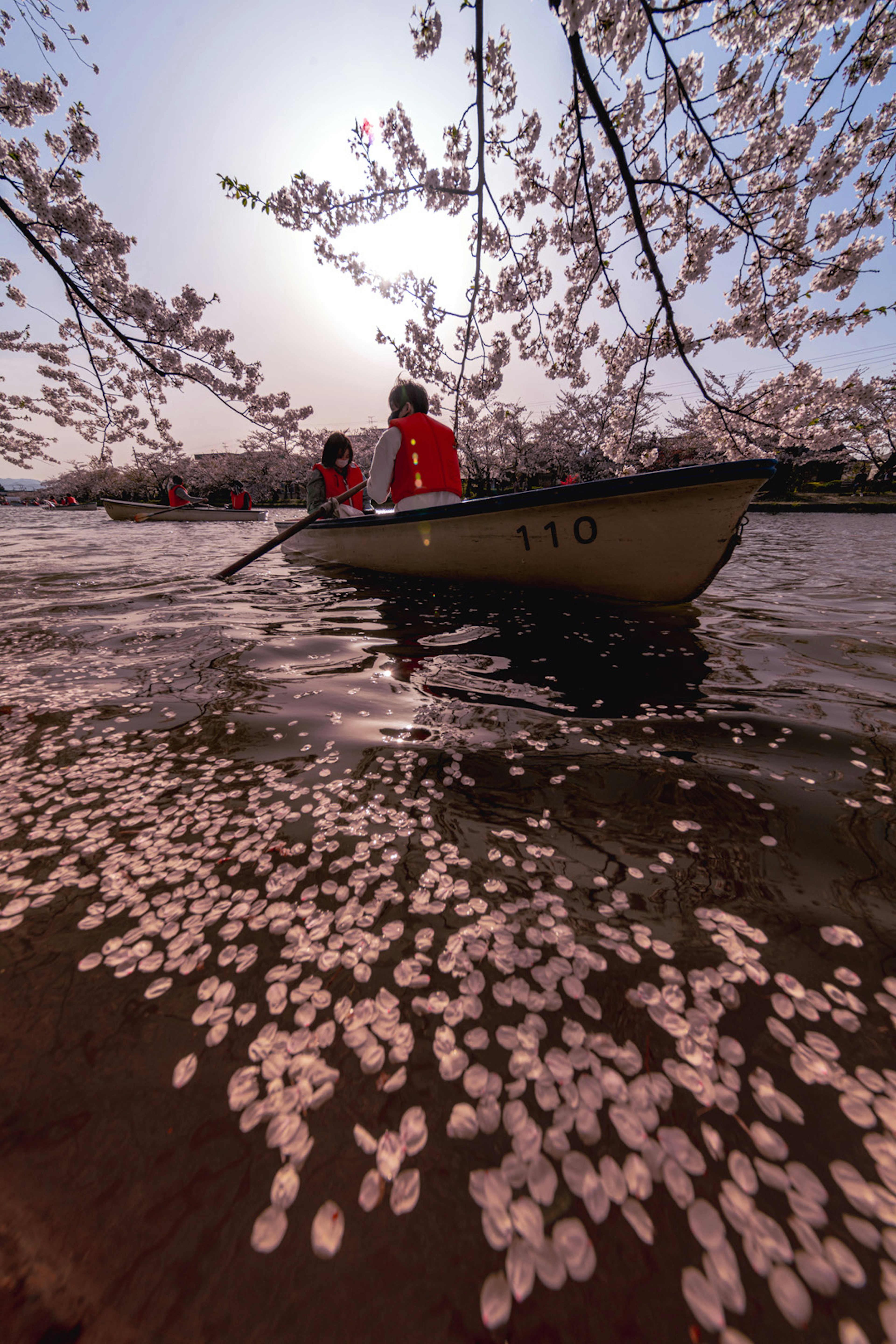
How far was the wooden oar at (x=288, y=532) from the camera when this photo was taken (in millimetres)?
6137

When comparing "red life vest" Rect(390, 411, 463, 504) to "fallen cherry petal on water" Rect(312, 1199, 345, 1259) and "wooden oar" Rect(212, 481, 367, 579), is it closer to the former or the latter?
"wooden oar" Rect(212, 481, 367, 579)

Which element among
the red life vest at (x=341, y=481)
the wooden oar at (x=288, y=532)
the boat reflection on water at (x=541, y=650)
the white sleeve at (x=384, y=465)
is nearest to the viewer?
the boat reflection on water at (x=541, y=650)

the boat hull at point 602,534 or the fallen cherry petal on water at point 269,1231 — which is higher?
the boat hull at point 602,534

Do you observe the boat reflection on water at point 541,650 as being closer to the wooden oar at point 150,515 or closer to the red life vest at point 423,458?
the red life vest at point 423,458

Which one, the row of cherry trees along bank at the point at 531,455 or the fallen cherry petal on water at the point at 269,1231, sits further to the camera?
the row of cherry trees along bank at the point at 531,455

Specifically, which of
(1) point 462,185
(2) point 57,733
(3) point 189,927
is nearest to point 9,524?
(1) point 462,185

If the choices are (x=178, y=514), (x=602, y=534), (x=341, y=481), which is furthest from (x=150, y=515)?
(x=602, y=534)

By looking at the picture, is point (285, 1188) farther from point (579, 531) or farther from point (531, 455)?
point (531, 455)

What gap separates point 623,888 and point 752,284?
23.0ft

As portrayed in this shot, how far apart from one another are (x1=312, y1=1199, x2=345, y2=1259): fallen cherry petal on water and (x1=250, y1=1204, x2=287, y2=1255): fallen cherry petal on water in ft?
0.14

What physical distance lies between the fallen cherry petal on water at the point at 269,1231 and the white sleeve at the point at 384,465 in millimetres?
5519

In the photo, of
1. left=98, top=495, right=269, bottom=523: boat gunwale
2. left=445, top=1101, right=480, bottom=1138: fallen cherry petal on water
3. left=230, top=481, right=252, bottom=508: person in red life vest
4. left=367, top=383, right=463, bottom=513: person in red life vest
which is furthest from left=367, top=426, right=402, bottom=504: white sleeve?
left=230, top=481, right=252, bottom=508: person in red life vest

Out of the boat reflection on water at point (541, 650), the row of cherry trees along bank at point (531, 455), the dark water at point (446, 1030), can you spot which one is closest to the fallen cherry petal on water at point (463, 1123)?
the dark water at point (446, 1030)

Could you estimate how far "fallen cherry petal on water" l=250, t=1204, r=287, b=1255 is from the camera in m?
0.63
